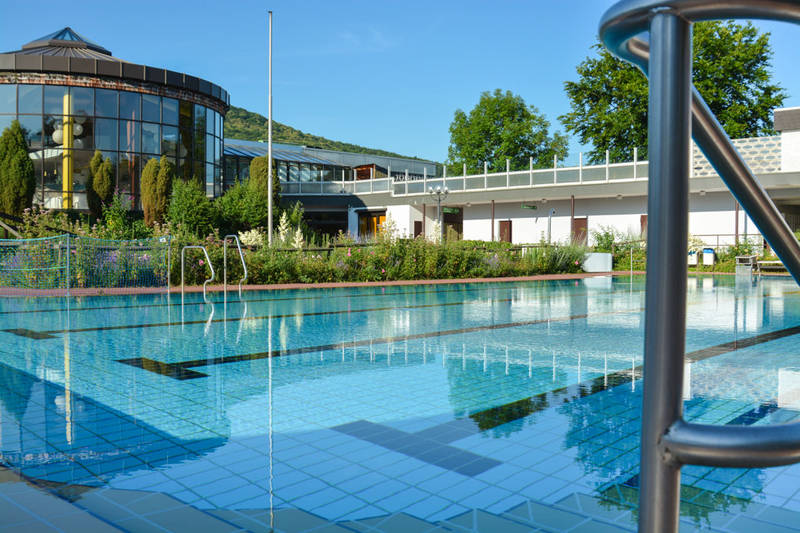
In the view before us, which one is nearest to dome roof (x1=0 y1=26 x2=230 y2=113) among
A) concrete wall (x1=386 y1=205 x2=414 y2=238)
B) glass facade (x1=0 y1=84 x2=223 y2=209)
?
glass facade (x1=0 y1=84 x2=223 y2=209)

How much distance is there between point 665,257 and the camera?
26.0 inches

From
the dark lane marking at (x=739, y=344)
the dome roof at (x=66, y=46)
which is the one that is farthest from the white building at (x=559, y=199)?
the dark lane marking at (x=739, y=344)

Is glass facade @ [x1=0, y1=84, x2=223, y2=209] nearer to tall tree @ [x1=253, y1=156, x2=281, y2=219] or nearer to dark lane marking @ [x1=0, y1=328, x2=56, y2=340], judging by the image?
tall tree @ [x1=253, y1=156, x2=281, y2=219]

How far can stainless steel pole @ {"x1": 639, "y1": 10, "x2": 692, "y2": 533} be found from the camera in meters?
0.66

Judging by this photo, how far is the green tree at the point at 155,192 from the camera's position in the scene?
25.2 m

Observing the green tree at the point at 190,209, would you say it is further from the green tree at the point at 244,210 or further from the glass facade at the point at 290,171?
the glass facade at the point at 290,171

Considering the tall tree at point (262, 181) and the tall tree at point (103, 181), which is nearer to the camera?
the tall tree at point (103, 181)

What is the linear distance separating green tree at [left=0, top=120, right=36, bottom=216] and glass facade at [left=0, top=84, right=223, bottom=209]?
248 centimetres

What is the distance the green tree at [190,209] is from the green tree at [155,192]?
0.94m

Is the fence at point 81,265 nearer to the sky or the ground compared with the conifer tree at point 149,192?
nearer to the ground

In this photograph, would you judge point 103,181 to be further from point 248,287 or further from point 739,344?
point 739,344

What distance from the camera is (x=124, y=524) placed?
2928mm

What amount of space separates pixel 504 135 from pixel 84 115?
32.7 m

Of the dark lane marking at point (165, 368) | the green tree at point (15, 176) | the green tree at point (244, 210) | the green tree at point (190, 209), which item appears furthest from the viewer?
the green tree at point (244, 210)
